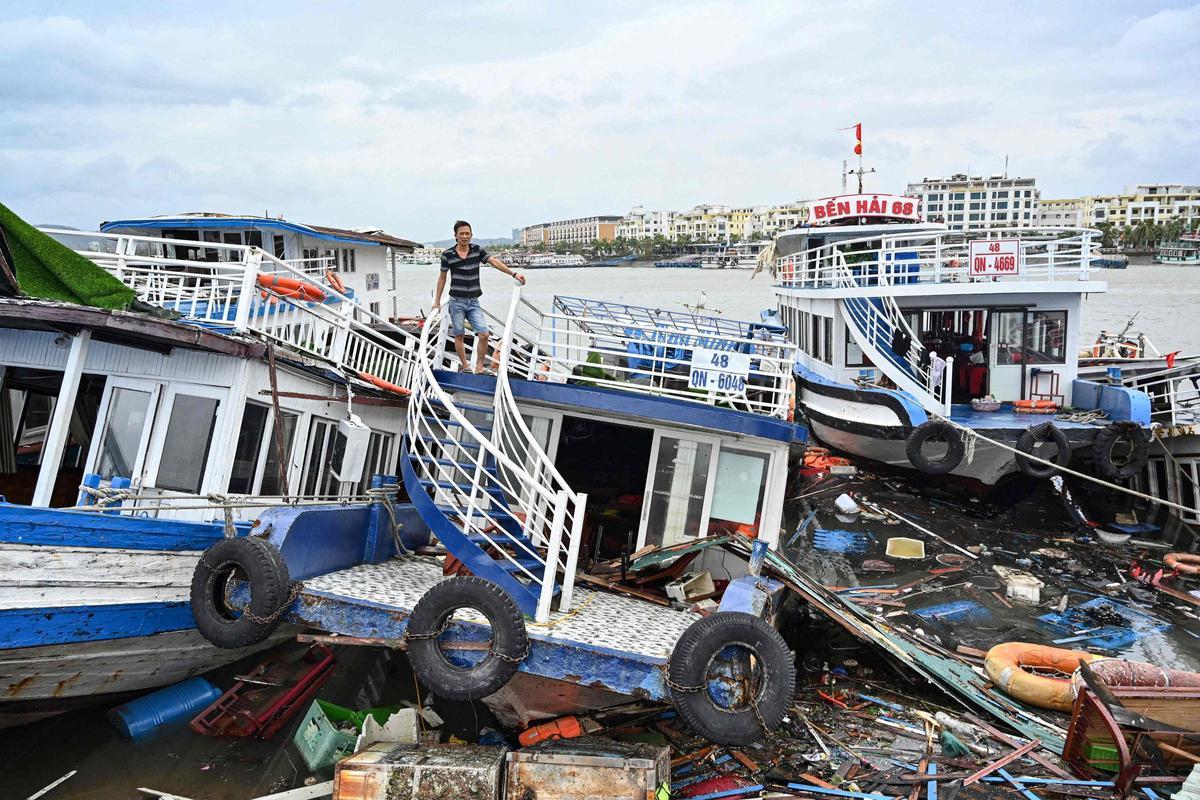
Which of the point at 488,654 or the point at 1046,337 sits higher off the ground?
the point at 1046,337

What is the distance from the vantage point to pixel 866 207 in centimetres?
2044

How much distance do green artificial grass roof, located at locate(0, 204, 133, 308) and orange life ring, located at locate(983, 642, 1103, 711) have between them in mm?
8430

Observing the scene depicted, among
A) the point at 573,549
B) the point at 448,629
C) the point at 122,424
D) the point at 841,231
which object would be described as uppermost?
the point at 841,231

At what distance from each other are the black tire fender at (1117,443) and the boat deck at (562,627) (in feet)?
28.6

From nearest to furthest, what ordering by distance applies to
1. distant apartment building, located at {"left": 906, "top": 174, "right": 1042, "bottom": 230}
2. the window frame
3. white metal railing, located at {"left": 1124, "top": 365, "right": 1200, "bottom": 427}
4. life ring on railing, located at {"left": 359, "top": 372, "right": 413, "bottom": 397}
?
the window frame → life ring on railing, located at {"left": 359, "top": 372, "right": 413, "bottom": 397} → white metal railing, located at {"left": 1124, "top": 365, "right": 1200, "bottom": 427} → distant apartment building, located at {"left": 906, "top": 174, "right": 1042, "bottom": 230}

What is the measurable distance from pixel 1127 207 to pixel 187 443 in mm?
164450

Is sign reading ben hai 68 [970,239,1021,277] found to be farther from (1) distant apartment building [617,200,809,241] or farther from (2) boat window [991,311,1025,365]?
(1) distant apartment building [617,200,809,241]

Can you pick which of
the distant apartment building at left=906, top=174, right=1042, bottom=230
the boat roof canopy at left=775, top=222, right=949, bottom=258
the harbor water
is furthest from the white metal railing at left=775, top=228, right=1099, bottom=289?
the distant apartment building at left=906, top=174, right=1042, bottom=230

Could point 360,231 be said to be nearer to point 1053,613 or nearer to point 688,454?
point 688,454

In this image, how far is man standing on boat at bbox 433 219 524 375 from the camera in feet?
29.3

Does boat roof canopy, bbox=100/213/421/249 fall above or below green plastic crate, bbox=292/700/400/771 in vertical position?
above

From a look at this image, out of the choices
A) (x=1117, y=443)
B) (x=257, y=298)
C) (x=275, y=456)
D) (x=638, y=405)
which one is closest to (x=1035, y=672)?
(x=638, y=405)

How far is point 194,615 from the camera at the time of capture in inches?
264

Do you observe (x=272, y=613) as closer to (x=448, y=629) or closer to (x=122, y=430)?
(x=448, y=629)
